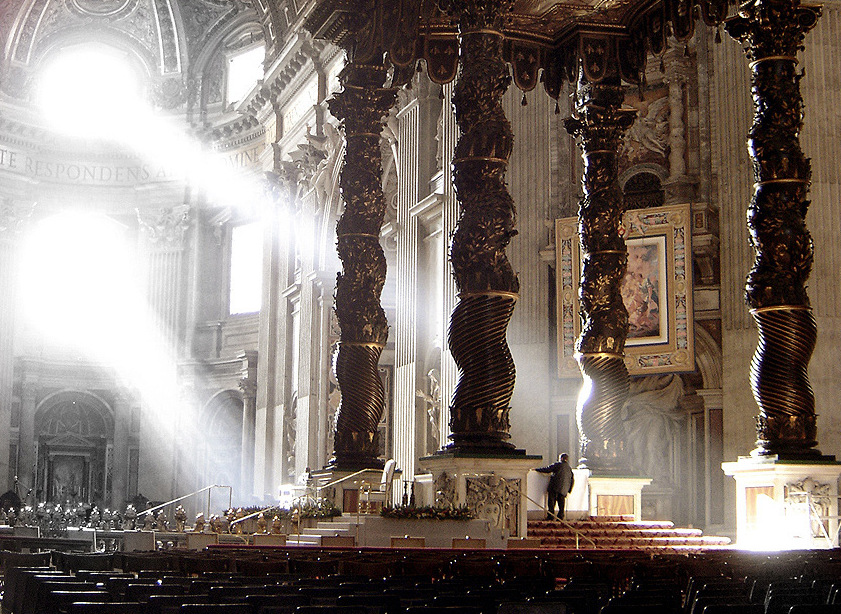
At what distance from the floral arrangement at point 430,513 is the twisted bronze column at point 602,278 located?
381cm

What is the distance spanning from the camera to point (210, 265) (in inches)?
1570

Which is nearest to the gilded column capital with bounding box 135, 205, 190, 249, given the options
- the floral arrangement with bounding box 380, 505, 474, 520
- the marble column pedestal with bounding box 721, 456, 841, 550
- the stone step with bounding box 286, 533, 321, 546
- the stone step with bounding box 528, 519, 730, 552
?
the stone step with bounding box 286, 533, 321, 546

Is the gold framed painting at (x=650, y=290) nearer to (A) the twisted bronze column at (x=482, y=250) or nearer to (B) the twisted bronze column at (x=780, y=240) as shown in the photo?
(B) the twisted bronze column at (x=780, y=240)

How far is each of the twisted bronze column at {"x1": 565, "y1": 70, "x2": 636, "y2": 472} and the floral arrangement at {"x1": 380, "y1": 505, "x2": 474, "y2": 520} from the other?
3810 mm

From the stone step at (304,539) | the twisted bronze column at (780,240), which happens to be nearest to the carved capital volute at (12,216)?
the stone step at (304,539)

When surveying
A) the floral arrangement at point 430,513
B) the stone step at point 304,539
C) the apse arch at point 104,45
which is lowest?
the stone step at point 304,539

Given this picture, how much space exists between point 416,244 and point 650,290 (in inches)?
206

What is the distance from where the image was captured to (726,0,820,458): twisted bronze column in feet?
40.0

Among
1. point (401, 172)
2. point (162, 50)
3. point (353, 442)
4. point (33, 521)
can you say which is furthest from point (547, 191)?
point (162, 50)

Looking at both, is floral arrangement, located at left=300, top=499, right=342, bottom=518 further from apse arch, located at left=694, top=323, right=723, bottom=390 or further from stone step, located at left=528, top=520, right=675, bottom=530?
apse arch, located at left=694, top=323, right=723, bottom=390

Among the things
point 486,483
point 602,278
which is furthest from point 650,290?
point 486,483

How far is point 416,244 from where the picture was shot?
24.1 meters

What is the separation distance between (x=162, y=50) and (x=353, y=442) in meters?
27.9

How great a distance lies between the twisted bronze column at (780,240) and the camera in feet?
40.0
